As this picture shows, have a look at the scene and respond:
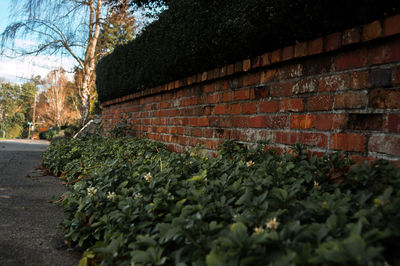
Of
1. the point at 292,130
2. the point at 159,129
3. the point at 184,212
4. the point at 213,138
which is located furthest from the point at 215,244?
the point at 159,129

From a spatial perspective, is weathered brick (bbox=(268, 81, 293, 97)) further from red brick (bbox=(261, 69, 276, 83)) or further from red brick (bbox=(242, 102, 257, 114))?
red brick (bbox=(242, 102, 257, 114))

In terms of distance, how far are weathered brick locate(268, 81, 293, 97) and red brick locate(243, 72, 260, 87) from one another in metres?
0.16

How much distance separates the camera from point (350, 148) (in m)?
1.68

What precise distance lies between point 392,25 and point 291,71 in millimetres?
682

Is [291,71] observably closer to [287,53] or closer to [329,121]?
[287,53]

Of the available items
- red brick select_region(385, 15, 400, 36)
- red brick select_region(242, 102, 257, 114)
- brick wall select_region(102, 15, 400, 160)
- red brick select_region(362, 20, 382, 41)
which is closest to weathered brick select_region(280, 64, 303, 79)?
brick wall select_region(102, 15, 400, 160)

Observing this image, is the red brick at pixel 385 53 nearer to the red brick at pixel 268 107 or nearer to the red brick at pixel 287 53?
the red brick at pixel 287 53

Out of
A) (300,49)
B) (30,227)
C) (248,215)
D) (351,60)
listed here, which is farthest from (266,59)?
(30,227)

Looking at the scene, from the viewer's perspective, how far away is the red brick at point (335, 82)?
5.61ft

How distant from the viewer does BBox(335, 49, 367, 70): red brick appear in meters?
1.63

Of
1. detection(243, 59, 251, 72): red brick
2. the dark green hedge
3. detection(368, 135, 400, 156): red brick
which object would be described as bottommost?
detection(368, 135, 400, 156): red brick

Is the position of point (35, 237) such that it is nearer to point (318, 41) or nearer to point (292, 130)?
point (292, 130)

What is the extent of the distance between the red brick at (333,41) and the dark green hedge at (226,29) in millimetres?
67

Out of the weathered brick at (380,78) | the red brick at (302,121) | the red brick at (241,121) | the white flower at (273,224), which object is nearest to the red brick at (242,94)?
the red brick at (241,121)
